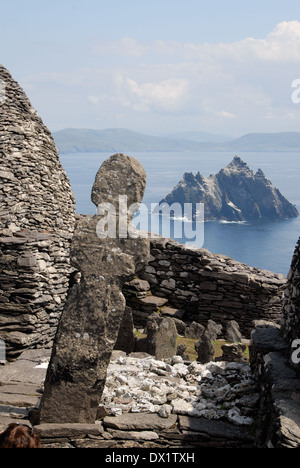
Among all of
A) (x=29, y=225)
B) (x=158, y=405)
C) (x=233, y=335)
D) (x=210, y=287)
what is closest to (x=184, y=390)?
(x=158, y=405)

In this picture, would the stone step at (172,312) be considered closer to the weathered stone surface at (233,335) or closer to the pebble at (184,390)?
the weathered stone surface at (233,335)

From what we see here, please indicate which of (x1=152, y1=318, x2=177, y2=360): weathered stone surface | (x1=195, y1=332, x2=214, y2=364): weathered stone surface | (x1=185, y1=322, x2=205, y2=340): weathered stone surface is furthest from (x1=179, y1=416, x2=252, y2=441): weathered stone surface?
(x1=185, y1=322, x2=205, y2=340): weathered stone surface

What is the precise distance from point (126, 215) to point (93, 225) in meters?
0.50

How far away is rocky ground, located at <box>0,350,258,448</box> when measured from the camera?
21.7 feet

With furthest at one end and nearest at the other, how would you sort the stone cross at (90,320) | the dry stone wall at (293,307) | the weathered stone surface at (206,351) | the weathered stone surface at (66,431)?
the weathered stone surface at (206,351) < the dry stone wall at (293,307) < the stone cross at (90,320) < the weathered stone surface at (66,431)

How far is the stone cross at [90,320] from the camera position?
7.02 m

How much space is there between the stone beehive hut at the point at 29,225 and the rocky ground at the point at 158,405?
4.57 metres

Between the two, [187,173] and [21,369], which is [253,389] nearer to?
[21,369]

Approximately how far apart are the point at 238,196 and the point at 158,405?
71790 millimetres

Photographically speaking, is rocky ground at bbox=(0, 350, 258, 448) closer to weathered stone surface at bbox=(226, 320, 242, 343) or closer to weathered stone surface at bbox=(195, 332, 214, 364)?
weathered stone surface at bbox=(195, 332, 214, 364)

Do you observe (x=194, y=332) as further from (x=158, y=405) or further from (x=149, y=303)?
(x=158, y=405)

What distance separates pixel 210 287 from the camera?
1697 cm

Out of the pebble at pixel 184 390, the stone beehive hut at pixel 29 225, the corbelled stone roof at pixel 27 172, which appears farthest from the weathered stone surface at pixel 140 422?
the corbelled stone roof at pixel 27 172

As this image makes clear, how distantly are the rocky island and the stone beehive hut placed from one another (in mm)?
48489
